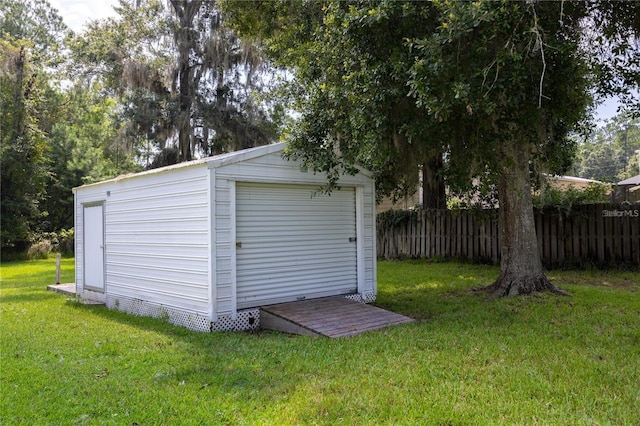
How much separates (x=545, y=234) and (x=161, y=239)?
797 cm

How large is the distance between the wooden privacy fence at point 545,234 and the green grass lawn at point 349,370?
11.0 ft

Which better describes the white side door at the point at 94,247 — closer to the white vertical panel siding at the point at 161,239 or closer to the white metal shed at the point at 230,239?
the white metal shed at the point at 230,239

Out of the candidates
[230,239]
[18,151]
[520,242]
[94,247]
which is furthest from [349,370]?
[18,151]

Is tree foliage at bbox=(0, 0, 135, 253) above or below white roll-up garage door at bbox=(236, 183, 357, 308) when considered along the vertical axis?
above

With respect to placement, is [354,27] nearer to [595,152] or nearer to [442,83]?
[442,83]

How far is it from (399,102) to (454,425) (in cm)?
396

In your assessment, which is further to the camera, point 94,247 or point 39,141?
point 39,141

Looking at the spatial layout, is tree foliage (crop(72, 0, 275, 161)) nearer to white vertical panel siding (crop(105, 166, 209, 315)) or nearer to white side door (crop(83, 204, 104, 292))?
white side door (crop(83, 204, 104, 292))

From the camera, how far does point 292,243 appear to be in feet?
21.4

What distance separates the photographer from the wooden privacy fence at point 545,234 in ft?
30.1

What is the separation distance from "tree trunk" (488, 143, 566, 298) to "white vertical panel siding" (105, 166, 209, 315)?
4.35 meters

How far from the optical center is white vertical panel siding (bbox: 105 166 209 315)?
18.8 ft

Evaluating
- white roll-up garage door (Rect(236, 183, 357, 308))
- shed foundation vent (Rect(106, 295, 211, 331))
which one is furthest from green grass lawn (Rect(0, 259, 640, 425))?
white roll-up garage door (Rect(236, 183, 357, 308))

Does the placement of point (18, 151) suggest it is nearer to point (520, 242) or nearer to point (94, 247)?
point (94, 247)
